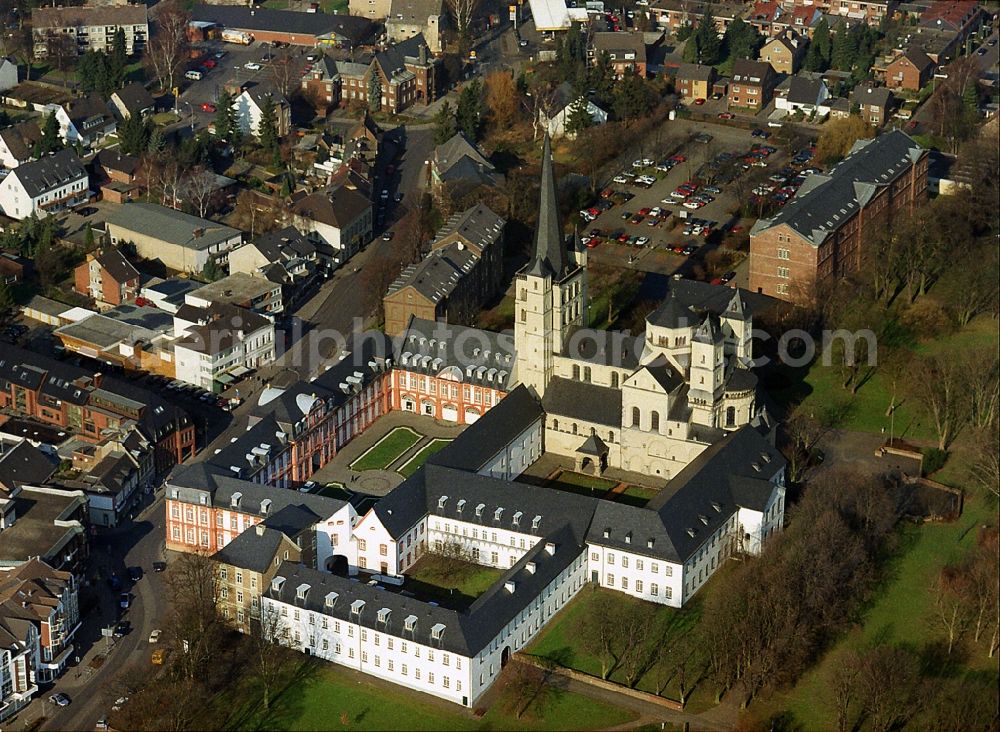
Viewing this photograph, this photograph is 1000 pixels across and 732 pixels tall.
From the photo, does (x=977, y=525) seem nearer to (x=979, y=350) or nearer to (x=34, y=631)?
(x=979, y=350)

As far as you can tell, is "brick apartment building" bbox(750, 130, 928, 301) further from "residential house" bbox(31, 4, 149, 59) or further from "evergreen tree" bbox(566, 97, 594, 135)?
"residential house" bbox(31, 4, 149, 59)

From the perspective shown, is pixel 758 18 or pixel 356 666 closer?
pixel 356 666

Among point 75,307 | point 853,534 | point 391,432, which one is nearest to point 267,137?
point 75,307

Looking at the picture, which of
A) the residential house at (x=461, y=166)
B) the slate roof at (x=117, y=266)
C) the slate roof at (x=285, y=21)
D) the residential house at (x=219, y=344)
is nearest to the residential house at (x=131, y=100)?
→ the slate roof at (x=285, y=21)

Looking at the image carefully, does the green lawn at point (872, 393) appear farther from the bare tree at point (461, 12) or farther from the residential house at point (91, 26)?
the residential house at point (91, 26)

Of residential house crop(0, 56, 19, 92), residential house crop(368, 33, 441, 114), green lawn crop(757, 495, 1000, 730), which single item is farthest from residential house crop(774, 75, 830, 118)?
residential house crop(0, 56, 19, 92)

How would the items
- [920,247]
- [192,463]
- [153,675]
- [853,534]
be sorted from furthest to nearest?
[920,247] → [192,463] → [853,534] → [153,675]
